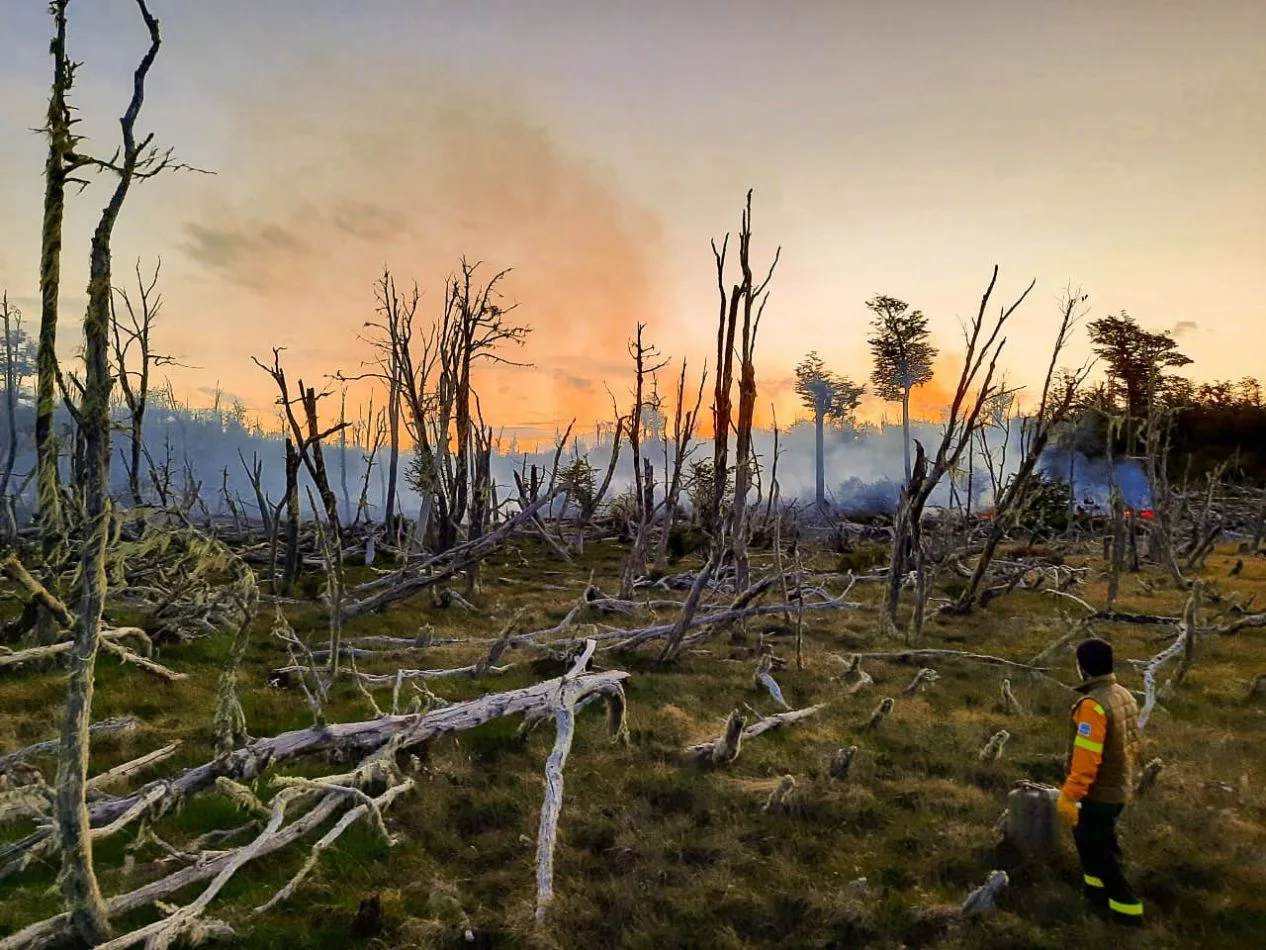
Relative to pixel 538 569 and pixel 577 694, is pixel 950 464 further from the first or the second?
pixel 538 569

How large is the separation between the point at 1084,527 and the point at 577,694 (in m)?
27.7

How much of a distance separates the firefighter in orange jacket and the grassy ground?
202 millimetres

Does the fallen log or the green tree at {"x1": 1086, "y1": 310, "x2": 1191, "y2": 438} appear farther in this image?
the green tree at {"x1": 1086, "y1": 310, "x2": 1191, "y2": 438}

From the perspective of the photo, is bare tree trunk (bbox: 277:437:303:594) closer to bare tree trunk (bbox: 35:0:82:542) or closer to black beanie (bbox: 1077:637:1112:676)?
bare tree trunk (bbox: 35:0:82:542)

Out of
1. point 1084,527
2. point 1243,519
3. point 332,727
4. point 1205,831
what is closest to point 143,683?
point 332,727

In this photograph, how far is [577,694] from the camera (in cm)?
634

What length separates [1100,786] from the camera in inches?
164

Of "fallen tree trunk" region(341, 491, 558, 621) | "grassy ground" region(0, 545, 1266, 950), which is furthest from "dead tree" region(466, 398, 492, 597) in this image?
"grassy ground" region(0, 545, 1266, 950)

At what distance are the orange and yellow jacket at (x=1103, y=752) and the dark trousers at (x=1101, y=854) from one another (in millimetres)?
71

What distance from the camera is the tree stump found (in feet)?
15.1

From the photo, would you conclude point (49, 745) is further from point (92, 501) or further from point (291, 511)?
point (291, 511)

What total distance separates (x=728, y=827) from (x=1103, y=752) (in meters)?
2.37

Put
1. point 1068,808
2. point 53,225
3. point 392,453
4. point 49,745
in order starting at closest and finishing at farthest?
point 53,225 → point 1068,808 → point 49,745 → point 392,453

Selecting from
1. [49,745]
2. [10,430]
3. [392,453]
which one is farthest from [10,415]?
[49,745]
